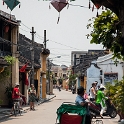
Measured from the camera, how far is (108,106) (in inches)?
741

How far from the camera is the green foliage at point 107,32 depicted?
29.1ft

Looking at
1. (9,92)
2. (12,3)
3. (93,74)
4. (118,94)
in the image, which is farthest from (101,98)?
(93,74)

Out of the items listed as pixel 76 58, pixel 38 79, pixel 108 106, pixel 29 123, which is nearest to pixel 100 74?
pixel 38 79

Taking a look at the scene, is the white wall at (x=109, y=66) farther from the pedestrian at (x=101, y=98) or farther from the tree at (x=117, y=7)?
the tree at (x=117, y=7)

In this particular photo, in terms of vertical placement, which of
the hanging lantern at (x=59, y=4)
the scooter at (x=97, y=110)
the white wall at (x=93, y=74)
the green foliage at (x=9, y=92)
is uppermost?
the hanging lantern at (x=59, y=4)

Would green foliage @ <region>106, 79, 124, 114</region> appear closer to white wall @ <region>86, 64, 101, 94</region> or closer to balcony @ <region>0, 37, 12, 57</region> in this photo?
balcony @ <region>0, 37, 12, 57</region>

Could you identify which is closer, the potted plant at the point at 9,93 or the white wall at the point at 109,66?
the potted plant at the point at 9,93

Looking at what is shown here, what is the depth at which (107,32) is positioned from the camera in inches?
360

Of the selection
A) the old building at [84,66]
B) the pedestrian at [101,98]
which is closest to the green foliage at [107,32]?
the pedestrian at [101,98]

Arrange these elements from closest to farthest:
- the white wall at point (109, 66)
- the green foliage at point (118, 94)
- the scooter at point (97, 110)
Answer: the green foliage at point (118, 94) → the scooter at point (97, 110) → the white wall at point (109, 66)

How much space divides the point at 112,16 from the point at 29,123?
865 cm

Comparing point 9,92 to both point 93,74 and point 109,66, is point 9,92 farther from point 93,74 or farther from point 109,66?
point 93,74

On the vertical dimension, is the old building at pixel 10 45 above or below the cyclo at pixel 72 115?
above

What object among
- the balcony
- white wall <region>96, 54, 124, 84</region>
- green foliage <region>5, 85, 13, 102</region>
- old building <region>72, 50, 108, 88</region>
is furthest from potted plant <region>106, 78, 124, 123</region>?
old building <region>72, 50, 108, 88</region>
